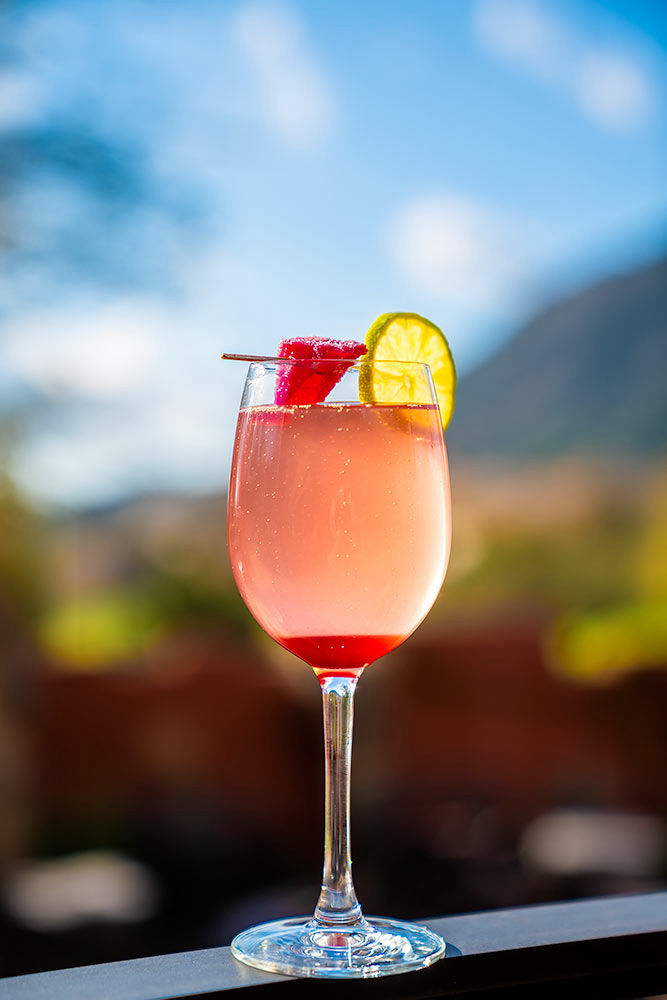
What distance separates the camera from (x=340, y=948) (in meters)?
0.61

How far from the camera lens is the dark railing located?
1.80 feet

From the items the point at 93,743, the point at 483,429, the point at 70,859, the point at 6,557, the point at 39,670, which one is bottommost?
the point at 70,859

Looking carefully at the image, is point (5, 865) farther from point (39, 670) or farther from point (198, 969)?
point (198, 969)

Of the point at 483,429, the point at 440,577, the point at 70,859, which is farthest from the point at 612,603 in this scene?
the point at 440,577

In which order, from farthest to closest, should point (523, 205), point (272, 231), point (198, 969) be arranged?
point (523, 205) < point (272, 231) < point (198, 969)

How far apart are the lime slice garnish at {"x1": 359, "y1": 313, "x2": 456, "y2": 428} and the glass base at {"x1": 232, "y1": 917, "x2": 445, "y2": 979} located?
0.29 metres

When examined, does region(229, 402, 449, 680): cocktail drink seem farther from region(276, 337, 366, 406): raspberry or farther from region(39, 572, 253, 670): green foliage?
region(39, 572, 253, 670): green foliage

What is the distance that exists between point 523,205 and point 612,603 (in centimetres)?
249

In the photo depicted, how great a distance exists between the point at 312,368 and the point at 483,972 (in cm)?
33

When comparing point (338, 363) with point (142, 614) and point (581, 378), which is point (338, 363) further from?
point (581, 378)

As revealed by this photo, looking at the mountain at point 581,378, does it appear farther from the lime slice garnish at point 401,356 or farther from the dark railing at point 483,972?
the dark railing at point 483,972

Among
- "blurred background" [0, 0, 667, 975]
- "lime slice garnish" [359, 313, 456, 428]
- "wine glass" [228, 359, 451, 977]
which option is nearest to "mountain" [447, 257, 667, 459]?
"blurred background" [0, 0, 667, 975]

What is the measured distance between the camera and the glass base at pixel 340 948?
575 millimetres

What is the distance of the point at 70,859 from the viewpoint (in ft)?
16.8
